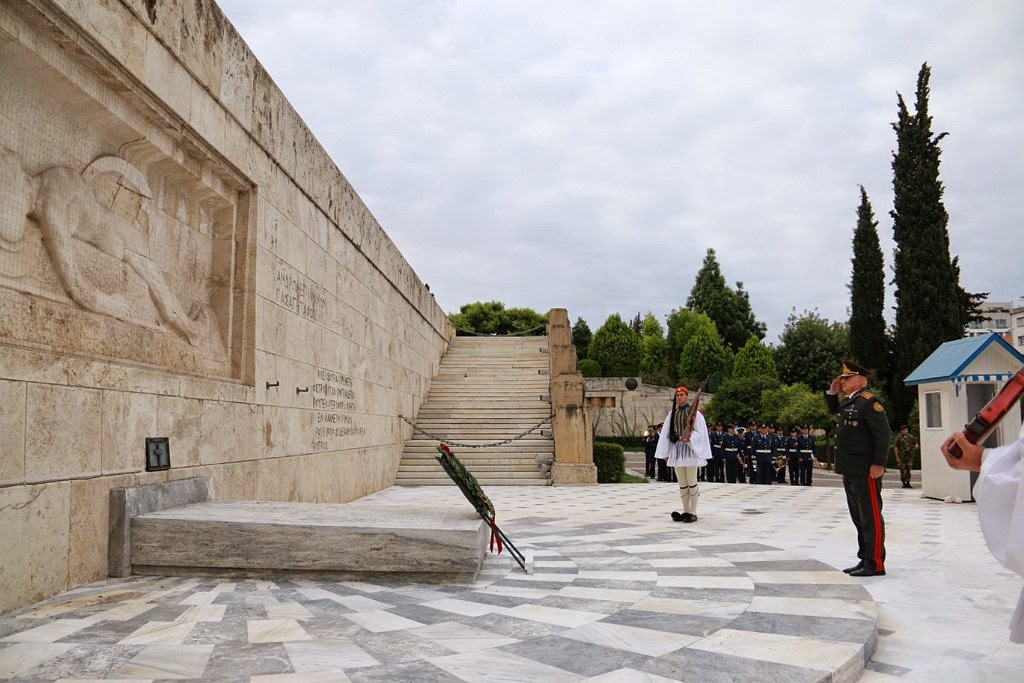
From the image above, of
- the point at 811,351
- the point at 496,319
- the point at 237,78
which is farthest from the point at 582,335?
the point at 237,78

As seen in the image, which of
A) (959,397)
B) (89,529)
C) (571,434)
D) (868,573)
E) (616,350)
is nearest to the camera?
(89,529)

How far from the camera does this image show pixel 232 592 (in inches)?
172

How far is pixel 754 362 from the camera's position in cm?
3975

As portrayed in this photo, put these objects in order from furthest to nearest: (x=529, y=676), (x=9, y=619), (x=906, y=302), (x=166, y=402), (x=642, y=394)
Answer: (x=642, y=394) → (x=906, y=302) → (x=166, y=402) → (x=9, y=619) → (x=529, y=676)

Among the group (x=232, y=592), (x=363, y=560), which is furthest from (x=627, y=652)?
(x=232, y=592)

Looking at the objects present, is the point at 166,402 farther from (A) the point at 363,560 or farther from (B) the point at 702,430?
(B) the point at 702,430

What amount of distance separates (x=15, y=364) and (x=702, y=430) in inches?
273

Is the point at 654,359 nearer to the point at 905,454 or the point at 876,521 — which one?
the point at 905,454

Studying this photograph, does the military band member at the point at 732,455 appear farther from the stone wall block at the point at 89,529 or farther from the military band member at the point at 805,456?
the stone wall block at the point at 89,529

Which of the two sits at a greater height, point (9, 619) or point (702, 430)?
point (702, 430)

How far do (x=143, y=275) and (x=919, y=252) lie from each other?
1114 inches

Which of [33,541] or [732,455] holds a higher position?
[33,541]

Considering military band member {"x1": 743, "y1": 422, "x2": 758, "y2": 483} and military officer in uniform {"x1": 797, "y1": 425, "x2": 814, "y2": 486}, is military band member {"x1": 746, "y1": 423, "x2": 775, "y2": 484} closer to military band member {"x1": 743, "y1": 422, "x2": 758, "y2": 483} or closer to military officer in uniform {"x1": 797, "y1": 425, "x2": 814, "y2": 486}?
military band member {"x1": 743, "y1": 422, "x2": 758, "y2": 483}

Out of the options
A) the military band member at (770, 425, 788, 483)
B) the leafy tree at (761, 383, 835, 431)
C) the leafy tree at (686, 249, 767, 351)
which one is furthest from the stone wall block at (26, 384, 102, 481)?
the leafy tree at (686, 249, 767, 351)
